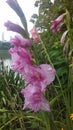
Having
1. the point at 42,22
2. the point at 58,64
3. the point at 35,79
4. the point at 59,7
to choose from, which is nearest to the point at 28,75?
the point at 35,79

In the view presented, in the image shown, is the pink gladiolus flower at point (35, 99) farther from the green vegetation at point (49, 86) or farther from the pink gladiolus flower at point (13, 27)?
the pink gladiolus flower at point (13, 27)

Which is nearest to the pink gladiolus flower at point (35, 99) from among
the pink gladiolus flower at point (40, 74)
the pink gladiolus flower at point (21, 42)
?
the pink gladiolus flower at point (40, 74)

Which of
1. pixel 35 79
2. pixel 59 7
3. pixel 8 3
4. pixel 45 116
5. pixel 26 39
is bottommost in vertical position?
pixel 45 116

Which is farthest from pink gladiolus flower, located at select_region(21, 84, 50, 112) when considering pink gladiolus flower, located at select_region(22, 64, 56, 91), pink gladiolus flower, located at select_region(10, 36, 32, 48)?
pink gladiolus flower, located at select_region(10, 36, 32, 48)

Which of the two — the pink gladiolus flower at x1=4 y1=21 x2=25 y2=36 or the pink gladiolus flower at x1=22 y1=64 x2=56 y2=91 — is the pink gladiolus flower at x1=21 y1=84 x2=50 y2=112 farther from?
the pink gladiolus flower at x1=4 y1=21 x2=25 y2=36

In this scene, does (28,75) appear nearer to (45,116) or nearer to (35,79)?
(35,79)

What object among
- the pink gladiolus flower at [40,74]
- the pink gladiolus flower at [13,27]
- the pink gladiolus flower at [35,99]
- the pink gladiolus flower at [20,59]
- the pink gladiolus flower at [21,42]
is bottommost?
the pink gladiolus flower at [35,99]

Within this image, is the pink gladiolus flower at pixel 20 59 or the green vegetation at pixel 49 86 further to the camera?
the green vegetation at pixel 49 86

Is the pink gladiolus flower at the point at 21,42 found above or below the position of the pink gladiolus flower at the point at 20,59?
above
